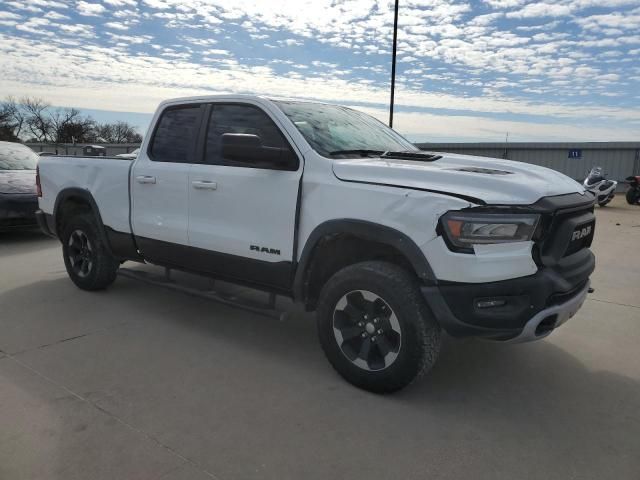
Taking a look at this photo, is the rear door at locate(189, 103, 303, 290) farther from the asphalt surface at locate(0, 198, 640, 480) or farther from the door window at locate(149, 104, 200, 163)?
the asphalt surface at locate(0, 198, 640, 480)

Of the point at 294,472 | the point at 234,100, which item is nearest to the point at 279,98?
the point at 234,100

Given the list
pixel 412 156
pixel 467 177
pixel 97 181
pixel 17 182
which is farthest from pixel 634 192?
pixel 17 182

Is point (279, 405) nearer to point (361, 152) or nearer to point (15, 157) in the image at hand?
point (361, 152)

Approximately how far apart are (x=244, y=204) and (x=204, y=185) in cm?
46

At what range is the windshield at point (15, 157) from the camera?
9289 millimetres

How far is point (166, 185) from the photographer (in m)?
4.41

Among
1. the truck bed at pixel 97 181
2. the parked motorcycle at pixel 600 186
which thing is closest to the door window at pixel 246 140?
the truck bed at pixel 97 181

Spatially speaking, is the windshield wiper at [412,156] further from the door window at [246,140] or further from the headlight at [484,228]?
the headlight at [484,228]


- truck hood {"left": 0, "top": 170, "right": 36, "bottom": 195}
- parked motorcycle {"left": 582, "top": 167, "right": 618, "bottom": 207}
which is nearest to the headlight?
truck hood {"left": 0, "top": 170, "right": 36, "bottom": 195}

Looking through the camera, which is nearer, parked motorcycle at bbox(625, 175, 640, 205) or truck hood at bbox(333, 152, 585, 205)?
truck hood at bbox(333, 152, 585, 205)

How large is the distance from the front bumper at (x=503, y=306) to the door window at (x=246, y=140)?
4.50ft

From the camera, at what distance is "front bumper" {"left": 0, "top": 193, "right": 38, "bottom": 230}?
809 cm

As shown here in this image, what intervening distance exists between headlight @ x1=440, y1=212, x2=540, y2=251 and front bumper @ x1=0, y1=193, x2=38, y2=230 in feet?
24.8

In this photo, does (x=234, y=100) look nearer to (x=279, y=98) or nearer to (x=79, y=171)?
(x=279, y=98)
